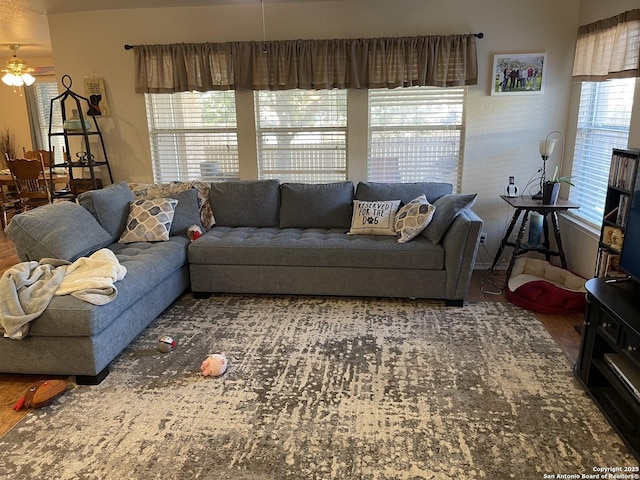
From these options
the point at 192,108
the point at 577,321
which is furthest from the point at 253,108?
the point at 577,321

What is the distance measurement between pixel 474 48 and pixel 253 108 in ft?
6.65

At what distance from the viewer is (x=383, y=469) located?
1.94 metres

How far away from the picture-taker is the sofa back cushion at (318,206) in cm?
414

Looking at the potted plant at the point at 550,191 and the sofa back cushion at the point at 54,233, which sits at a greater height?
the potted plant at the point at 550,191

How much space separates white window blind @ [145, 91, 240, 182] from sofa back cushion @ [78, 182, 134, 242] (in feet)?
3.16

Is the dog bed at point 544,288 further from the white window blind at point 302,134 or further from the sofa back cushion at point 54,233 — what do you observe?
the sofa back cushion at point 54,233

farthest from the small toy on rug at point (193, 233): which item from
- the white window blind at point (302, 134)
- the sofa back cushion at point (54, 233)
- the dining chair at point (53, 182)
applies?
the dining chair at point (53, 182)

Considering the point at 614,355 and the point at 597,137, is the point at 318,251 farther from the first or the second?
the point at 597,137

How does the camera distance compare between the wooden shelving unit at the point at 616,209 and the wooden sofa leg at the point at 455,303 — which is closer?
the wooden shelving unit at the point at 616,209

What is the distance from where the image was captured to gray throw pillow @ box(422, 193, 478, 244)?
352 cm

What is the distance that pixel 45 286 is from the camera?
2615 mm

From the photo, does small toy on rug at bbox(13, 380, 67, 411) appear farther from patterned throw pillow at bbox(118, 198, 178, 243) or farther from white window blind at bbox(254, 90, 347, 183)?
white window blind at bbox(254, 90, 347, 183)

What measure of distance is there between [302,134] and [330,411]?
2915mm

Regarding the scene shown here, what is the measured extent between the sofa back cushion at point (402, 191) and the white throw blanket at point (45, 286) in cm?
208
